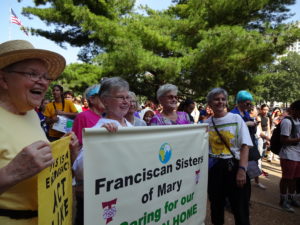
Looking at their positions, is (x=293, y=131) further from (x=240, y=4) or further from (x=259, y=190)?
(x=240, y=4)

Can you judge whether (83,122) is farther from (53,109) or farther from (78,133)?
(53,109)

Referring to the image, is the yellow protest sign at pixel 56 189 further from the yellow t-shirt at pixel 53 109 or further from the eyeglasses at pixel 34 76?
the yellow t-shirt at pixel 53 109

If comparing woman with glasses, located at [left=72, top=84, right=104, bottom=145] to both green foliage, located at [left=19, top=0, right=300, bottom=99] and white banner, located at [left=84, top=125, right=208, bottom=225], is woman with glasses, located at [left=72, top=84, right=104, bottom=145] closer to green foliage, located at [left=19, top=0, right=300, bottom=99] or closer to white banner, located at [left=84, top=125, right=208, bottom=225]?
white banner, located at [left=84, top=125, right=208, bottom=225]

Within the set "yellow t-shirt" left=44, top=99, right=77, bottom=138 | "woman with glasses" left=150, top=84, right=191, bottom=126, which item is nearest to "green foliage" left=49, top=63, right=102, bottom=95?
"yellow t-shirt" left=44, top=99, right=77, bottom=138

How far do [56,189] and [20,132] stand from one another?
35 cm

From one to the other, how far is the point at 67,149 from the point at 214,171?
179 centimetres

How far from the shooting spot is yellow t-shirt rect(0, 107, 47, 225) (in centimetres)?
117

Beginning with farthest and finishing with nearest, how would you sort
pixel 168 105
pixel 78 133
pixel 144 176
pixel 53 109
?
pixel 53 109
pixel 168 105
pixel 78 133
pixel 144 176

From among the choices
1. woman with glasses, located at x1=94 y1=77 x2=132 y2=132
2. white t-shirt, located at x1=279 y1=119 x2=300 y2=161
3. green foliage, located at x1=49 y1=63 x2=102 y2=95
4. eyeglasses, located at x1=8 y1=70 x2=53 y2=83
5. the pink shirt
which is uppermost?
green foliage, located at x1=49 y1=63 x2=102 y2=95

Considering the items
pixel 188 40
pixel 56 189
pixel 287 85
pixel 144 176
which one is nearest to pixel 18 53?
pixel 56 189

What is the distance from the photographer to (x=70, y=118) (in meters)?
4.81

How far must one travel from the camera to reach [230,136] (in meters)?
2.74

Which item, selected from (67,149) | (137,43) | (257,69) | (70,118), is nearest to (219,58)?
(257,69)

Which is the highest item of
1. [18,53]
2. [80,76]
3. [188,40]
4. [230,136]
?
[188,40]
